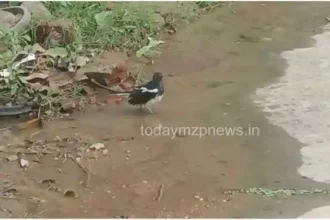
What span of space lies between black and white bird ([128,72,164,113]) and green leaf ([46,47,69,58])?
25.7 inches

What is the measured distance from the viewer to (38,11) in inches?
186

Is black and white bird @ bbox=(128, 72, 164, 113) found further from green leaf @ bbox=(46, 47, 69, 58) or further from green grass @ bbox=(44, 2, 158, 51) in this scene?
green grass @ bbox=(44, 2, 158, 51)

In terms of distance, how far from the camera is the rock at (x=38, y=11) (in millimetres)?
4617

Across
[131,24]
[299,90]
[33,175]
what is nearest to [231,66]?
[299,90]

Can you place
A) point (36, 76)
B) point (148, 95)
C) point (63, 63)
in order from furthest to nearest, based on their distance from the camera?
point (63, 63) → point (36, 76) → point (148, 95)

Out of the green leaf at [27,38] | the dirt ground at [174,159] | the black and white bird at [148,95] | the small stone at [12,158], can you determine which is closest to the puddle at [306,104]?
the dirt ground at [174,159]

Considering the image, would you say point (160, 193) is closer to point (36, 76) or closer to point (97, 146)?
point (97, 146)

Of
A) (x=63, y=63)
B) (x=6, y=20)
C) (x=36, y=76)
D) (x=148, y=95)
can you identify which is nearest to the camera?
(x=148, y=95)

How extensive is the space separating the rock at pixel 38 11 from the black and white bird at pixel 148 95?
1.19 m

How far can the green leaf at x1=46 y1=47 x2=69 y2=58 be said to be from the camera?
4.12 metres

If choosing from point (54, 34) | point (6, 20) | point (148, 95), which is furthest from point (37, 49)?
point (148, 95)

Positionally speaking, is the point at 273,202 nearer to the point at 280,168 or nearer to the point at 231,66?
the point at 280,168

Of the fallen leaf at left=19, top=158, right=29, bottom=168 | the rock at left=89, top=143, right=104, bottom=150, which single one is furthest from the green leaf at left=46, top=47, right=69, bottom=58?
the fallen leaf at left=19, top=158, right=29, bottom=168

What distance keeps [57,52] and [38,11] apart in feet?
2.28
